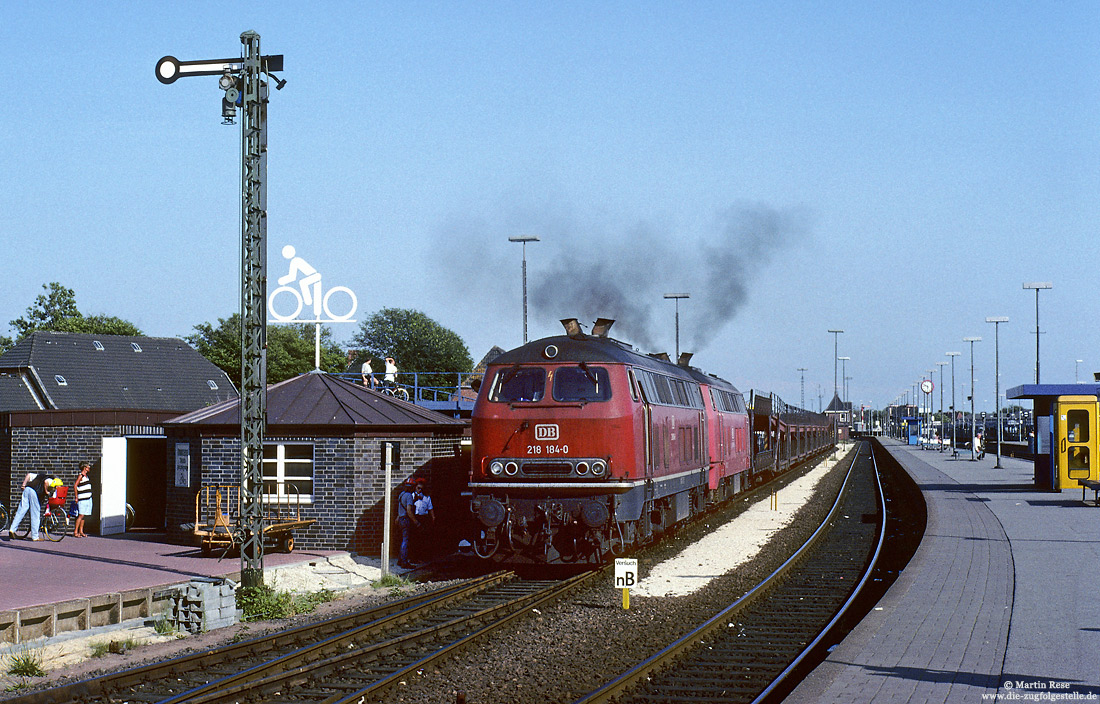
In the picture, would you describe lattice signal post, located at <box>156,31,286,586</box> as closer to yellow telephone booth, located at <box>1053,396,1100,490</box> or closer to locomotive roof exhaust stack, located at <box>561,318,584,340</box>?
locomotive roof exhaust stack, located at <box>561,318,584,340</box>

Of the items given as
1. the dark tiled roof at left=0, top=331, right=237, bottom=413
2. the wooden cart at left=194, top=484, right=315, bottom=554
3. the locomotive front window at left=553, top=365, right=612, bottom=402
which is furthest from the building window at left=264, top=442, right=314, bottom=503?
the dark tiled roof at left=0, top=331, right=237, bottom=413

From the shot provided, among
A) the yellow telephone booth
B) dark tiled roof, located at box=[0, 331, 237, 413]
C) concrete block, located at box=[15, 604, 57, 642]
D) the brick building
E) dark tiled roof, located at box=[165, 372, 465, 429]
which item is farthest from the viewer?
dark tiled roof, located at box=[0, 331, 237, 413]

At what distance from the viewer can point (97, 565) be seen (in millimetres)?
18766

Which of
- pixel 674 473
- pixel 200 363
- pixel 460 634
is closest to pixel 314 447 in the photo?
pixel 674 473

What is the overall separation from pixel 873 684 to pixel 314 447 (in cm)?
1396

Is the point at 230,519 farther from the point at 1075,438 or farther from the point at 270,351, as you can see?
the point at 270,351

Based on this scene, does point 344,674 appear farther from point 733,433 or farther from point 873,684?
point 733,433

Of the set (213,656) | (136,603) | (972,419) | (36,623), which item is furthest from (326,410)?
(972,419)

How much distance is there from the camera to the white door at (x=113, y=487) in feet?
81.4

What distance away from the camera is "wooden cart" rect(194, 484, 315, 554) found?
65.7 ft

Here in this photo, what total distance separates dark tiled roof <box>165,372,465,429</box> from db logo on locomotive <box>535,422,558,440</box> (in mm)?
4773

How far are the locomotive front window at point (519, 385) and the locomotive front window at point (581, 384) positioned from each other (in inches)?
10.2

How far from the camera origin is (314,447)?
70.3 ft

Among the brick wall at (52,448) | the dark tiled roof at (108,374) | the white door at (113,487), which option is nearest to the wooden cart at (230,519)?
the white door at (113,487)
